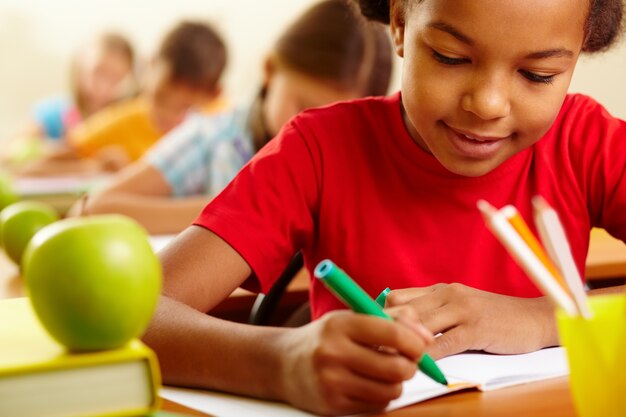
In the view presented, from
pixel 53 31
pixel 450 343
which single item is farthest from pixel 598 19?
pixel 53 31

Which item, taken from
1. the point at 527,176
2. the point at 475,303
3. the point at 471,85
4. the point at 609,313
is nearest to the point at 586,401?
the point at 609,313

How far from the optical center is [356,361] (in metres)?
0.67

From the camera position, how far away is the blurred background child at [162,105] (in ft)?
10.2

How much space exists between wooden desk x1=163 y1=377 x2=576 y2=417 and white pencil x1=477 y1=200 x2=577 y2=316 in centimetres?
14

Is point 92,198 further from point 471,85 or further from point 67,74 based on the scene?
point 67,74

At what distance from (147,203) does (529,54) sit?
1.32m

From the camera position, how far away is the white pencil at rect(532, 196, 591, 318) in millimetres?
528

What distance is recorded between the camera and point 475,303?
86cm

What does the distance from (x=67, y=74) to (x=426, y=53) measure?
5.03 metres

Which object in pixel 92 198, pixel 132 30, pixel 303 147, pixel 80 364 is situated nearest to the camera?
pixel 80 364

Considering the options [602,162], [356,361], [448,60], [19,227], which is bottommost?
[19,227]

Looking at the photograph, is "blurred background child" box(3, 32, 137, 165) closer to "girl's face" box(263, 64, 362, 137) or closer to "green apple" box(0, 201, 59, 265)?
"girl's face" box(263, 64, 362, 137)

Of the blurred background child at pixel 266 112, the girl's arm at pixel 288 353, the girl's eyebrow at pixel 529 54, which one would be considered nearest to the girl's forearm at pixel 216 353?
the girl's arm at pixel 288 353

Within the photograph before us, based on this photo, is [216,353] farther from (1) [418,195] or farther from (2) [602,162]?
(2) [602,162]
